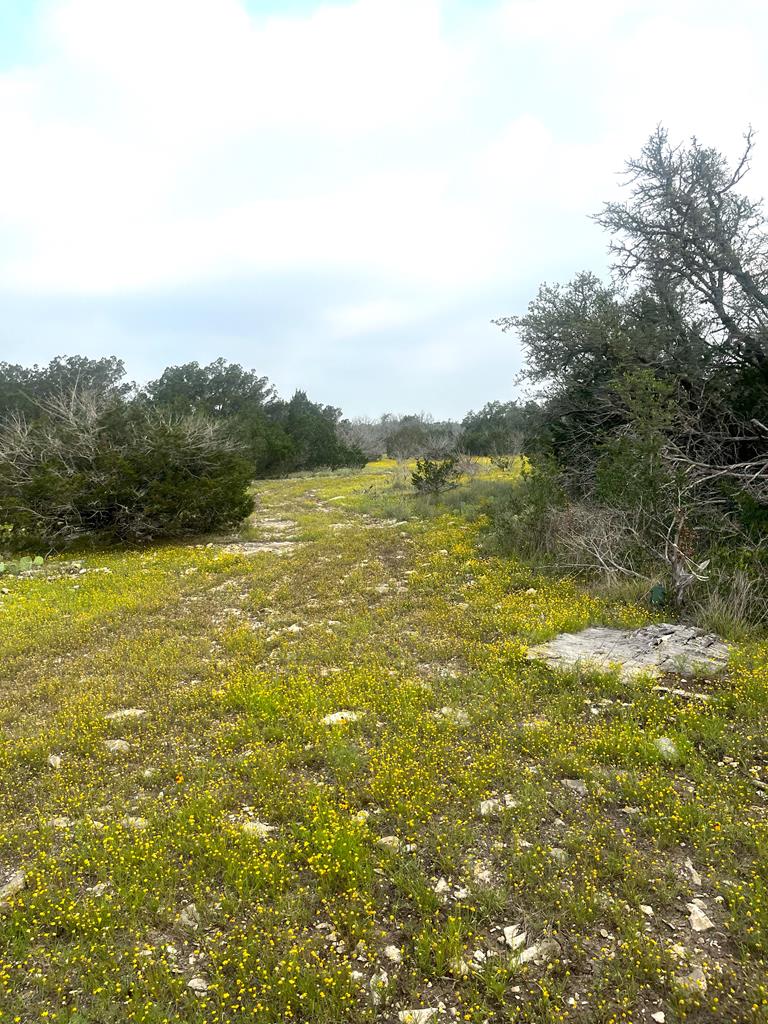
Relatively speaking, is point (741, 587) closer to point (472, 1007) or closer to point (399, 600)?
point (399, 600)

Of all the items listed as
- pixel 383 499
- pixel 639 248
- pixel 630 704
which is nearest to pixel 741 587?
pixel 630 704

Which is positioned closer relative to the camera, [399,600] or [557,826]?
[557,826]

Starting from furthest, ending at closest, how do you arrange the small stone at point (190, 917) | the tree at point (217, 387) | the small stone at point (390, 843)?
the tree at point (217, 387) < the small stone at point (390, 843) < the small stone at point (190, 917)

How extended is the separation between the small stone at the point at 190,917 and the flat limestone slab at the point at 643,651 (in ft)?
10.6

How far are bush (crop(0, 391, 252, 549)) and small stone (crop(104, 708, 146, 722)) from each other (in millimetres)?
7001

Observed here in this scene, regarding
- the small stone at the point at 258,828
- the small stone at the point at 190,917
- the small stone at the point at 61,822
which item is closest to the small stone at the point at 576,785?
the small stone at the point at 258,828

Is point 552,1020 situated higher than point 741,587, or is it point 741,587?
point 741,587

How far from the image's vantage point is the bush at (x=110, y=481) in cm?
1055

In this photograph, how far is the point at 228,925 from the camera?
8.12 feet

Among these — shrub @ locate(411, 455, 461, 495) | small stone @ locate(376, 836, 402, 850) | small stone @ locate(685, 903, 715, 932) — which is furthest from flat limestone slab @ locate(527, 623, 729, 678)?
shrub @ locate(411, 455, 461, 495)

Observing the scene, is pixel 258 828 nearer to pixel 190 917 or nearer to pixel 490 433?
pixel 190 917

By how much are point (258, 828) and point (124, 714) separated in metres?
1.79

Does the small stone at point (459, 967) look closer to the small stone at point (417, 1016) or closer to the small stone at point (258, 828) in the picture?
the small stone at point (417, 1016)

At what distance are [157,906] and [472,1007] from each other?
55.4 inches
